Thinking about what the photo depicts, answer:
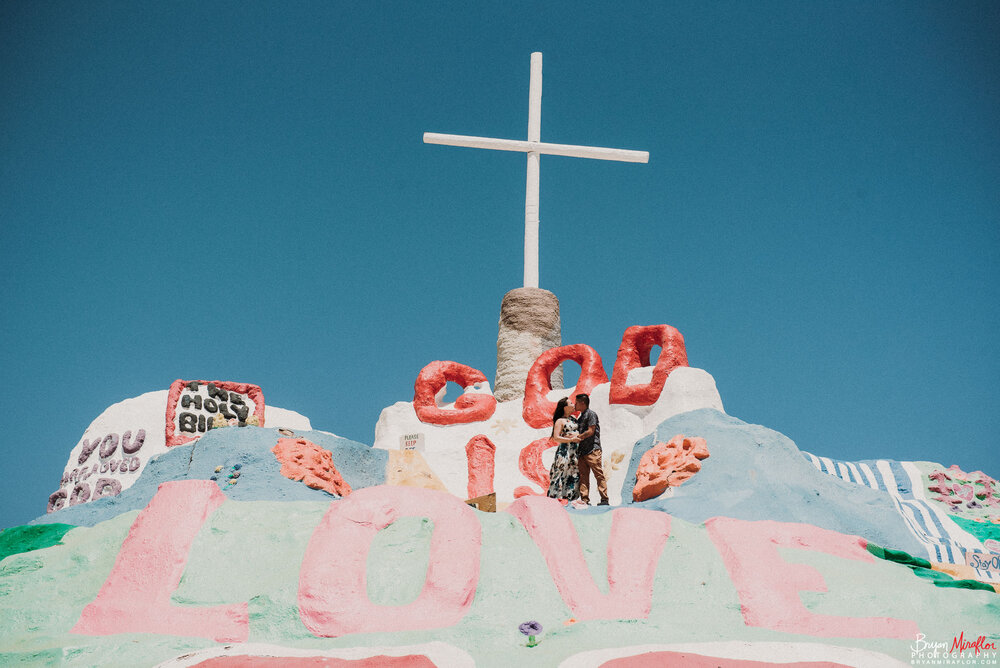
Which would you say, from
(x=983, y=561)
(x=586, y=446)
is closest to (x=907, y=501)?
(x=983, y=561)

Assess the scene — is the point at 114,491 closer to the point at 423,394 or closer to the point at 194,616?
the point at 423,394

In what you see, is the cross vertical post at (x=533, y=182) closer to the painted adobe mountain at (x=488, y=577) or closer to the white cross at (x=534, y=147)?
the white cross at (x=534, y=147)

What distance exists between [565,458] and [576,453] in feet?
0.41

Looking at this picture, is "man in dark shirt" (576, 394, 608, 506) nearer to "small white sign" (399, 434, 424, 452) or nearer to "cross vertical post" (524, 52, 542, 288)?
"small white sign" (399, 434, 424, 452)

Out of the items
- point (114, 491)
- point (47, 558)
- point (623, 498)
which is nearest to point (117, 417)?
point (114, 491)

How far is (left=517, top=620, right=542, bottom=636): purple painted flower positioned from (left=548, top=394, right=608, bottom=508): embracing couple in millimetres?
3339

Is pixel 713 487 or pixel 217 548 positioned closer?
pixel 217 548

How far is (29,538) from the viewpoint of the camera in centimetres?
695

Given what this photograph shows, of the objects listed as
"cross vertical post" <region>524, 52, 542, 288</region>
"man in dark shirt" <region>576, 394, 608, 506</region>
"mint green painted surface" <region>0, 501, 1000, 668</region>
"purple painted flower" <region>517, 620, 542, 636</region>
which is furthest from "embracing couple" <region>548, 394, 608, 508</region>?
"cross vertical post" <region>524, 52, 542, 288</region>

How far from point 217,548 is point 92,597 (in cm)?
81

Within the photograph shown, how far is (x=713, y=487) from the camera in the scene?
8.26 meters

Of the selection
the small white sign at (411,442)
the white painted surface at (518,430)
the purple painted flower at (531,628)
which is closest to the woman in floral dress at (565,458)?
the white painted surface at (518,430)

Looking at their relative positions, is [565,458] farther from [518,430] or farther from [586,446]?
[518,430]

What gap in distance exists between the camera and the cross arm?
15594 millimetres
